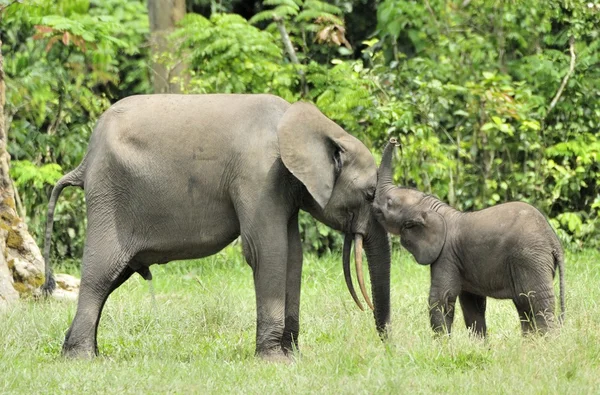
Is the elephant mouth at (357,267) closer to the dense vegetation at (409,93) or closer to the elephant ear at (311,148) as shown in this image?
the elephant ear at (311,148)

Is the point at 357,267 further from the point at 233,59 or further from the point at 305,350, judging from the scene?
the point at 233,59

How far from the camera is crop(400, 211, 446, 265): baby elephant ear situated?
27.0ft

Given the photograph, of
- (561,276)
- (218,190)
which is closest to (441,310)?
(561,276)

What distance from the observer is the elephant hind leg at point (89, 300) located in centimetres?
796

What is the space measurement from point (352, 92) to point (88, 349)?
571 cm

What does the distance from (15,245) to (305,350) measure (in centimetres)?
372

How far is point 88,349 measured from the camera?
796 cm

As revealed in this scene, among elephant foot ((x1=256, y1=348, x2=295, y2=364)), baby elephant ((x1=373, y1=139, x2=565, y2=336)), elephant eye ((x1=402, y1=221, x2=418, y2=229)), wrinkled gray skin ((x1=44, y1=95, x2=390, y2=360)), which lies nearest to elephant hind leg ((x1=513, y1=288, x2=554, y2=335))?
baby elephant ((x1=373, y1=139, x2=565, y2=336))

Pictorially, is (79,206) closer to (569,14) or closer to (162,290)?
(162,290)

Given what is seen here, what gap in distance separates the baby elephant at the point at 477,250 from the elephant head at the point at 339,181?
132mm

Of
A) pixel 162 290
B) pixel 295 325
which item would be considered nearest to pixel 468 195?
pixel 162 290

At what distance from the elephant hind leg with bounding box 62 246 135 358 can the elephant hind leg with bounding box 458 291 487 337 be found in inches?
101

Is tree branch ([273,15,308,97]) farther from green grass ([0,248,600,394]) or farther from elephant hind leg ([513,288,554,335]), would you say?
elephant hind leg ([513,288,554,335])

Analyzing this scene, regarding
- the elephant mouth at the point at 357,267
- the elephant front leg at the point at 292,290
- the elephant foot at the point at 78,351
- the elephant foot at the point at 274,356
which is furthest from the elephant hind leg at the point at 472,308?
the elephant foot at the point at 78,351
